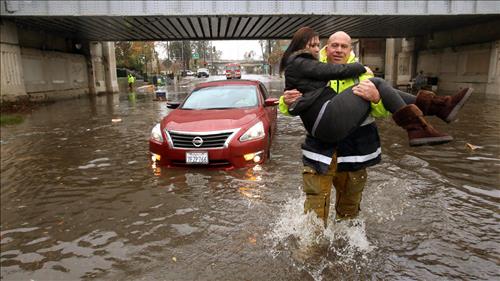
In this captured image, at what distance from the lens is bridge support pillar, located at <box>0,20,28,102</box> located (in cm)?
1828

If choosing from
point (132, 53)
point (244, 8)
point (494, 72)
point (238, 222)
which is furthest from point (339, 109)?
point (132, 53)

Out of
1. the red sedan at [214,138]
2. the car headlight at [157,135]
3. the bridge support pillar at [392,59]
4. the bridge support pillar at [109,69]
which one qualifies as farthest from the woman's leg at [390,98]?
the bridge support pillar at [392,59]

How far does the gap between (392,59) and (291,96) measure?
3618 centimetres

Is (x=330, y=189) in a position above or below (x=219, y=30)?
below

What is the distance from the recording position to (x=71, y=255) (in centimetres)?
384

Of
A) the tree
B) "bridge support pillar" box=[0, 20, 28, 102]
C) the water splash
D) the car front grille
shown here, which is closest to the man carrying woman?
the water splash

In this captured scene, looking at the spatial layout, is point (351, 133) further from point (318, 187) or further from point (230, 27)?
point (230, 27)

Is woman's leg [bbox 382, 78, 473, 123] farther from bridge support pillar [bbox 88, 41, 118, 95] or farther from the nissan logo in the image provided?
bridge support pillar [bbox 88, 41, 118, 95]

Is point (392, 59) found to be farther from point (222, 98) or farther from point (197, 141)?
point (197, 141)

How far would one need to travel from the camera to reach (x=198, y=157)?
245 inches

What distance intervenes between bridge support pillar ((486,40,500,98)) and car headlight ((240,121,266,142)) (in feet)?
63.6

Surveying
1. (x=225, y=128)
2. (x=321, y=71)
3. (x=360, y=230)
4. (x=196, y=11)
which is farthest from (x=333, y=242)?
(x=196, y=11)

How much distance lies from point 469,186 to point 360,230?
2.83 meters

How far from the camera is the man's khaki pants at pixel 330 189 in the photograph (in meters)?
3.41
